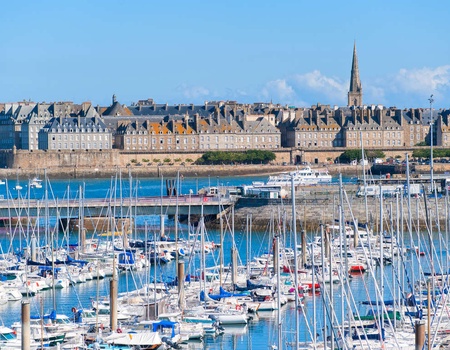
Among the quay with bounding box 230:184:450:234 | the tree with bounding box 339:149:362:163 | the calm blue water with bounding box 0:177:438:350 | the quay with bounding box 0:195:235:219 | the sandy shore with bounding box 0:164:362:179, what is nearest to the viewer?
the calm blue water with bounding box 0:177:438:350

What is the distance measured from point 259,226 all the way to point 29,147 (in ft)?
180

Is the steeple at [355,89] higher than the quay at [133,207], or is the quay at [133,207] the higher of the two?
the steeple at [355,89]

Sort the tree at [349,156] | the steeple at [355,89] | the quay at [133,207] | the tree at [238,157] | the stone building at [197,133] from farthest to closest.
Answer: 1. the steeple at [355,89]
2. the stone building at [197,133]
3. the tree at [238,157]
4. the tree at [349,156]
5. the quay at [133,207]

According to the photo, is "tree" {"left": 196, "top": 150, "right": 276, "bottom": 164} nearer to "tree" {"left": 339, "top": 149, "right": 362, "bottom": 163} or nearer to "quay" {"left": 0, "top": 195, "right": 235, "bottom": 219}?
"tree" {"left": 339, "top": 149, "right": 362, "bottom": 163}

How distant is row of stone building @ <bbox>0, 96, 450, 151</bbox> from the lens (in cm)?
9575

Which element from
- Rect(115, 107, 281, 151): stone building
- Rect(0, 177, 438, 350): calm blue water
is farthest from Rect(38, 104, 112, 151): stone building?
Rect(0, 177, 438, 350): calm blue water

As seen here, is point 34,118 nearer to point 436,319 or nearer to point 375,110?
point 375,110

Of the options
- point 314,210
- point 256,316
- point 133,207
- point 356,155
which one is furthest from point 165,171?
point 256,316

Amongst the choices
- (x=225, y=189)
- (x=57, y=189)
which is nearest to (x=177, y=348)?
(x=225, y=189)

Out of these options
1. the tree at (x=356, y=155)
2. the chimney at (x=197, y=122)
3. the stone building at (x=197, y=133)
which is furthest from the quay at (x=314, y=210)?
the chimney at (x=197, y=122)

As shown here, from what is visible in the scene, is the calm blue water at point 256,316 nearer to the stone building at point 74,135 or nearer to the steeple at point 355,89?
the stone building at point 74,135

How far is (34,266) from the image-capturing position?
32.6 m

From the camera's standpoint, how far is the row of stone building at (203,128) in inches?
3770

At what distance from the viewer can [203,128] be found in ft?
322
